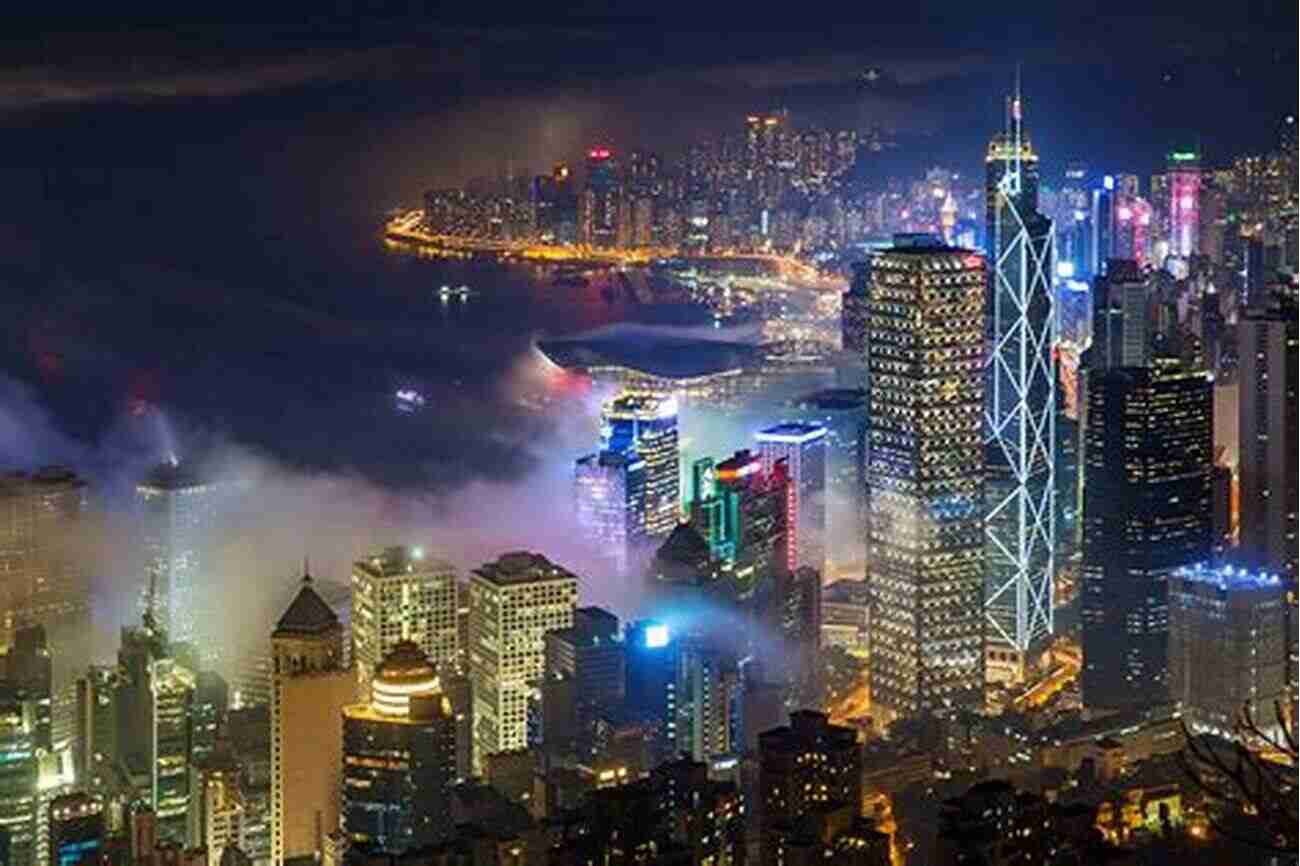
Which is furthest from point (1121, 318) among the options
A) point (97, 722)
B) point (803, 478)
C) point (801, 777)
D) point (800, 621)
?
point (97, 722)

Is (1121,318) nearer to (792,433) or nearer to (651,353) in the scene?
→ (792,433)

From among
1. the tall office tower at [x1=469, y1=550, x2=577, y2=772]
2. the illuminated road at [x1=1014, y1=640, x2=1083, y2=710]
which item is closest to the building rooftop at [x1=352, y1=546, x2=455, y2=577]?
the tall office tower at [x1=469, y1=550, x2=577, y2=772]

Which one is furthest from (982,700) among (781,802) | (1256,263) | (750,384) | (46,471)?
(46,471)

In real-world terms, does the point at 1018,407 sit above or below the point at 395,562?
above

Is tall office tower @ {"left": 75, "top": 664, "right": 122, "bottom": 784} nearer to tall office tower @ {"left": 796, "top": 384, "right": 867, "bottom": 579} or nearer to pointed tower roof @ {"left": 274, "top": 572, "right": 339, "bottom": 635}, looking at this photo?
pointed tower roof @ {"left": 274, "top": 572, "right": 339, "bottom": 635}

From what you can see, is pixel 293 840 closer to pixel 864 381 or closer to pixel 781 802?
pixel 781 802

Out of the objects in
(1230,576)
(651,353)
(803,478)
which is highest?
(651,353)

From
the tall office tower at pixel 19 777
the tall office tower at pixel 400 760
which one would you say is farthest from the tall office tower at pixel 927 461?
the tall office tower at pixel 19 777
